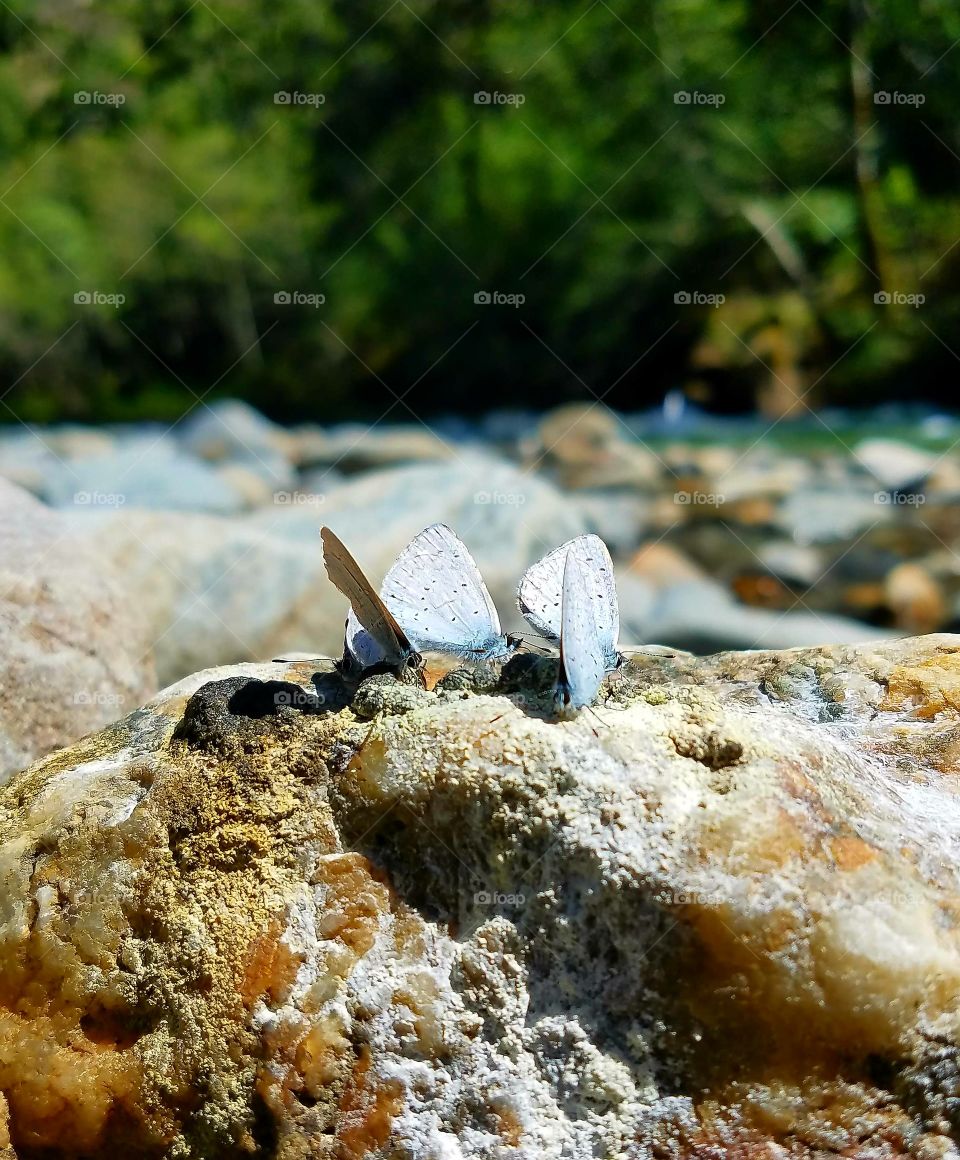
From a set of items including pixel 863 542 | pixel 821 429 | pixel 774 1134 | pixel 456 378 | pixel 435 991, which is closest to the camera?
pixel 774 1134

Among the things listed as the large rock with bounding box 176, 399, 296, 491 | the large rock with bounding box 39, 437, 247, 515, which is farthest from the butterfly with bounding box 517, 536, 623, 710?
the large rock with bounding box 176, 399, 296, 491

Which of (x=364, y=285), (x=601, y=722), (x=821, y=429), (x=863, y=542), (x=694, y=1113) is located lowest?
(x=694, y=1113)

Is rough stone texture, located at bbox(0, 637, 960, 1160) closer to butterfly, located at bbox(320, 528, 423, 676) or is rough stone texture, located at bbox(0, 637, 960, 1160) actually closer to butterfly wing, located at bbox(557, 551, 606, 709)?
butterfly wing, located at bbox(557, 551, 606, 709)

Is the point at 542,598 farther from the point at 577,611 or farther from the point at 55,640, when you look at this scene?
the point at 55,640

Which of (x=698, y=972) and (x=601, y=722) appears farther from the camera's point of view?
(x=601, y=722)

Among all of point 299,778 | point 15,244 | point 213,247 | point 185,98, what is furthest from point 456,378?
point 299,778

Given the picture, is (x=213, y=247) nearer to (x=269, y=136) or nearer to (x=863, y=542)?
(x=269, y=136)
